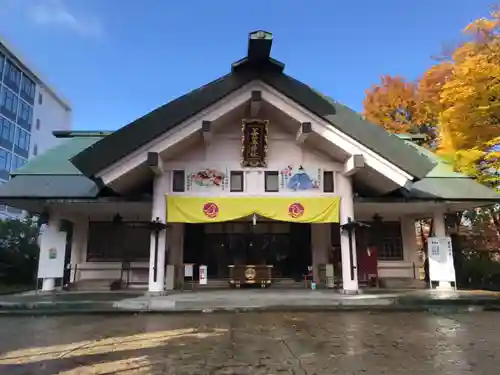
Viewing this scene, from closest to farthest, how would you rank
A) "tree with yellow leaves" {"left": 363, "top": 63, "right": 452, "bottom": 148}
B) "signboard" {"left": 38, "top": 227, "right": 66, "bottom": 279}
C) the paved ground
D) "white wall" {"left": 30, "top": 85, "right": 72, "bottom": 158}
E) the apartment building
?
the paved ground < "signboard" {"left": 38, "top": 227, "right": 66, "bottom": 279} < "tree with yellow leaves" {"left": 363, "top": 63, "right": 452, "bottom": 148} < the apartment building < "white wall" {"left": 30, "top": 85, "right": 72, "bottom": 158}

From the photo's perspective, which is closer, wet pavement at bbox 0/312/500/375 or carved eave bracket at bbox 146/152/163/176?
wet pavement at bbox 0/312/500/375

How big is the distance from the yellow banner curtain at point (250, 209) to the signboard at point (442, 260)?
3.64 meters

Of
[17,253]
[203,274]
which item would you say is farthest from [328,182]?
[17,253]

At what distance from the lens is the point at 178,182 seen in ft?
41.0

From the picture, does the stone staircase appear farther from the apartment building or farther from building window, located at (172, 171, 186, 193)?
the apartment building

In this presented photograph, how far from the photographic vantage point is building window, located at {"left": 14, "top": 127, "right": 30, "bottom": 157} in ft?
142

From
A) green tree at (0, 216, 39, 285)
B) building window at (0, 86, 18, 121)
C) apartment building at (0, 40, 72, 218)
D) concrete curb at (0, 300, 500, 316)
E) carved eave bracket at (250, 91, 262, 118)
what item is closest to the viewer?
concrete curb at (0, 300, 500, 316)

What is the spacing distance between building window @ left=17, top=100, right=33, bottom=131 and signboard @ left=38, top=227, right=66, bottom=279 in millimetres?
37848

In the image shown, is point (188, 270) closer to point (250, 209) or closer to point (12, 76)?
point (250, 209)

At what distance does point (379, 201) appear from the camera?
1284 cm

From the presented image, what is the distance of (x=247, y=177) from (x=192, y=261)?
4.50m

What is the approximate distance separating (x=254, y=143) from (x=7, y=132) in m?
38.6

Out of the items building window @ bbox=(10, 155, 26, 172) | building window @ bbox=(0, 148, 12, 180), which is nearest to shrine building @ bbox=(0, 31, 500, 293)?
building window @ bbox=(0, 148, 12, 180)

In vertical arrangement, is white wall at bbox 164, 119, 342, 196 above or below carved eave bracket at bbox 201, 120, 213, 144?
below
